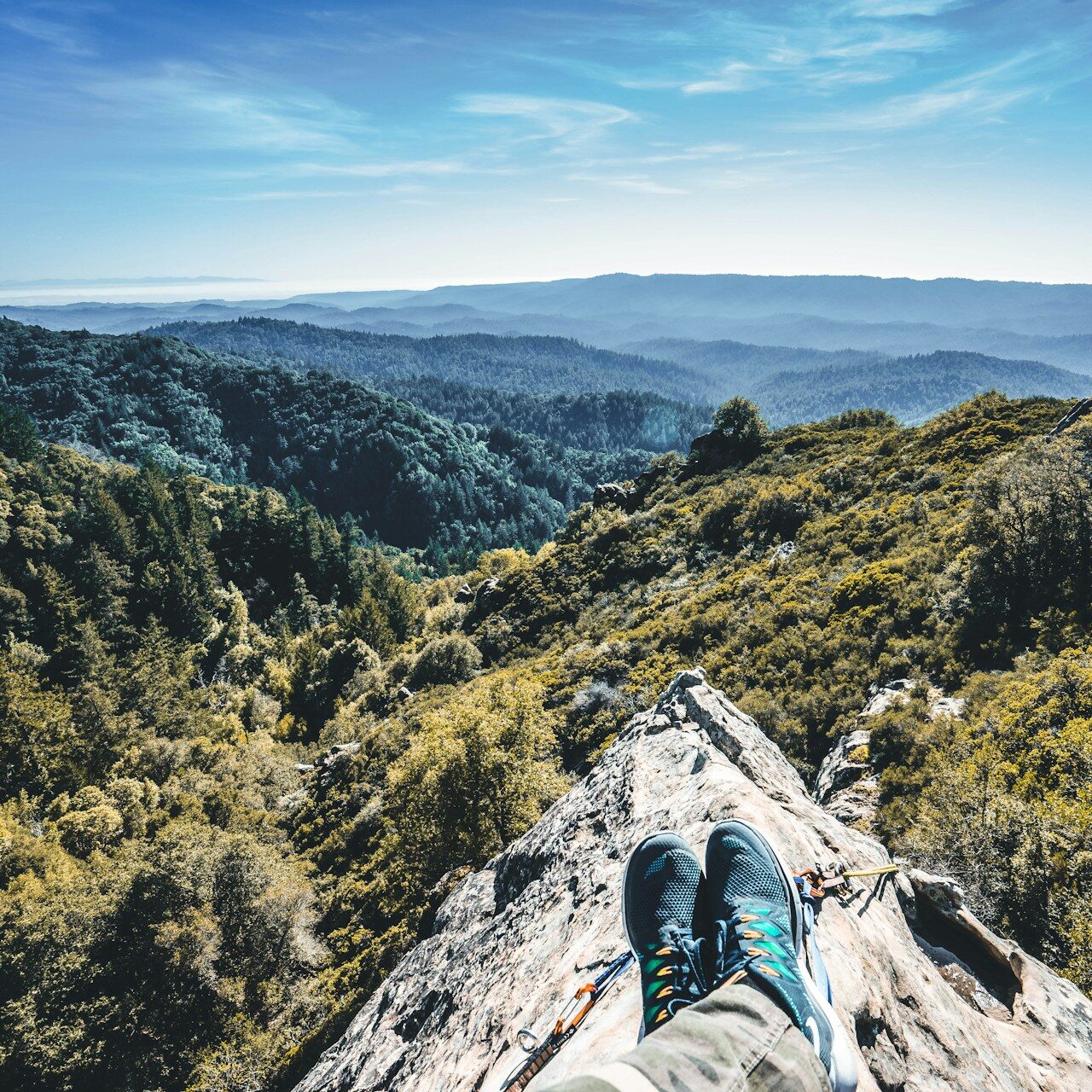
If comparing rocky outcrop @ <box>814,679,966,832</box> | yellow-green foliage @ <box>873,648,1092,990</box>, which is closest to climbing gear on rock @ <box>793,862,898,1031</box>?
yellow-green foliage @ <box>873,648,1092,990</box>

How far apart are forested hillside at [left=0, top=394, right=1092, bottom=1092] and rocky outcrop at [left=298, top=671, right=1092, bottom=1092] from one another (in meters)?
2.44

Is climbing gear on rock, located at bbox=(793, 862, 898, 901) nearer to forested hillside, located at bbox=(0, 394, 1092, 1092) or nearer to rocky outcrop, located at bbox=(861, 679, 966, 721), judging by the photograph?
forested hillside, located at bbox=(0, 394, 1092, 1092)

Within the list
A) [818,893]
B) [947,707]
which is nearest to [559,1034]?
[818,893]

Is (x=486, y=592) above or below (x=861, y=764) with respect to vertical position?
below

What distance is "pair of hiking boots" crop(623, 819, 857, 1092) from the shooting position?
4207 mm

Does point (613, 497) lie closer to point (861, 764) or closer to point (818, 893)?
point (861, 764)

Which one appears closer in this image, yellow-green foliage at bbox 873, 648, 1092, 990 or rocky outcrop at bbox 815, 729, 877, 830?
yellow-green foliage at bbox 873, 648, 1092, 990

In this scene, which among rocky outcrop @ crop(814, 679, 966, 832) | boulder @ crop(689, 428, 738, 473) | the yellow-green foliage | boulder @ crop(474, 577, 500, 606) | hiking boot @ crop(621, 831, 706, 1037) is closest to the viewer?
hiking boot @ crop(621, 831, 706, 1037)

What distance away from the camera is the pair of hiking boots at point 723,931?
421cm

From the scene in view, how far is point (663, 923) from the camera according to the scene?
5.92 metres

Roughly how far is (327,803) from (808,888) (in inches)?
1303

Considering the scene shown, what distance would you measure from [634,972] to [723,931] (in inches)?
67.0

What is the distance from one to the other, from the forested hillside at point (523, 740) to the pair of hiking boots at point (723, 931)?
7.16 m

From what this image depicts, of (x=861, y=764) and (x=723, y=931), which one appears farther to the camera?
(x=861, y=764)
